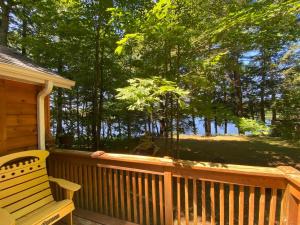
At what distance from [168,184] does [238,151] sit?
18.6 ft

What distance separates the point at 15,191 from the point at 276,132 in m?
10.6

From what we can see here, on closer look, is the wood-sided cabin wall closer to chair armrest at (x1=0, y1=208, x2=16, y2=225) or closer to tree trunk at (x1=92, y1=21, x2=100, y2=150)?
chair armrest at (x1=0, y1=208, x2=16, y2=225)

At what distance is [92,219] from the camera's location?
3.06 meters

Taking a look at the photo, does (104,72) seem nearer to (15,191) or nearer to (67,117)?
(67,117)

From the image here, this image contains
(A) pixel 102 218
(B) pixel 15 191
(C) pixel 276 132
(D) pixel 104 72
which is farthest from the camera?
(C) pixel 276 132

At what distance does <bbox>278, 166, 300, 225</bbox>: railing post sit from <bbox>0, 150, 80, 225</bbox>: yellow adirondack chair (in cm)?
211

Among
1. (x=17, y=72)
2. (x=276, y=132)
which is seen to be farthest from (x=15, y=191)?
(x=276, y=132)

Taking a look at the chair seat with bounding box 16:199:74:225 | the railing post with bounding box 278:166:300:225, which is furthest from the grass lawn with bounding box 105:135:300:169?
the railing post with bounding box 278:166:300:225

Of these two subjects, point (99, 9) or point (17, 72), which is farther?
point (99, 9)

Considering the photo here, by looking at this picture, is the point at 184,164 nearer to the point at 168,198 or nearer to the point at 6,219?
the point at 168,198

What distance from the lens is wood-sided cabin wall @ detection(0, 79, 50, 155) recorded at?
3.05m

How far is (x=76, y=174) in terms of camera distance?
338 centimetres

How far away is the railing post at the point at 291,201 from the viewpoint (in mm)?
1847

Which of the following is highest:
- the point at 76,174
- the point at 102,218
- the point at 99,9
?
the point at 99,9
